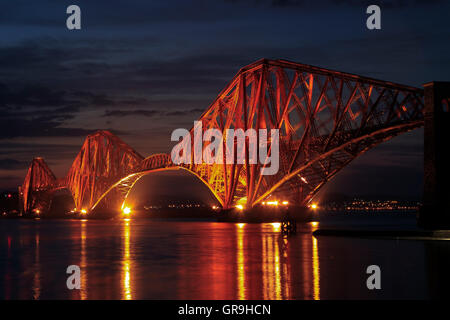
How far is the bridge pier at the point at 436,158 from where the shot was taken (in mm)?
39000

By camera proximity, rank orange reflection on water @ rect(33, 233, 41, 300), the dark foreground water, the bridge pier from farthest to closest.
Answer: the bridge pier
orange reflection on water @ rect(33, 233, 41, 300)
the dark foreground water

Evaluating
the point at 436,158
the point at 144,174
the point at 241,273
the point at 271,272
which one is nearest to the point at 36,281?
the point at 241,273

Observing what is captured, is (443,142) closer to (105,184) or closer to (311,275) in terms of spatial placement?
(311,275)

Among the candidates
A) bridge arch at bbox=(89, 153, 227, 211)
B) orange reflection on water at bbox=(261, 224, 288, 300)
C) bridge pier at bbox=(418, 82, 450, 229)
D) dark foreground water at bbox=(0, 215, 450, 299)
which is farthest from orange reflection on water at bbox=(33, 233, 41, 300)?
bridge arch at bbox=(89, 153, 227, 211)

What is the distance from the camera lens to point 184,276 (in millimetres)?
24109

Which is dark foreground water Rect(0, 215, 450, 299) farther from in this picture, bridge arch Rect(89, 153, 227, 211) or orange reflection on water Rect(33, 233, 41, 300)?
bridge arch Rect(89, 153, 227, 211)

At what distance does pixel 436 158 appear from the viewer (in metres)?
39.4

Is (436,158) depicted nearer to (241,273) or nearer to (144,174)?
(241,273)

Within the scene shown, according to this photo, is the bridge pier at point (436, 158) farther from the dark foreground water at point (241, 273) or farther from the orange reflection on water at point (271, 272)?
the orange reflection on water at point (271, 272)

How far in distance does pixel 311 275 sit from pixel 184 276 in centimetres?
474

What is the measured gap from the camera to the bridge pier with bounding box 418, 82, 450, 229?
3900 cm
